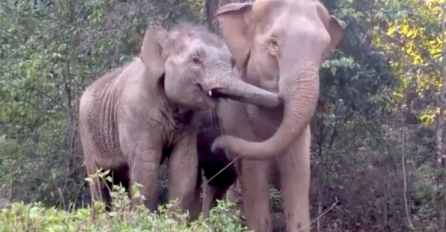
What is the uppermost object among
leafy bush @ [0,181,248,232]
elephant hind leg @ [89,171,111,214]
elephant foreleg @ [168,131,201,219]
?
leafy bush @ [0,181,248,232]

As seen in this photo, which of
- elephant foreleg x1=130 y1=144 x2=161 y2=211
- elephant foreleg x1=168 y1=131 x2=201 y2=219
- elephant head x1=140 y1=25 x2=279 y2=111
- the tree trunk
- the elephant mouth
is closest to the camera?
elephant head x1=140 y1=25 x2=279 y2=111

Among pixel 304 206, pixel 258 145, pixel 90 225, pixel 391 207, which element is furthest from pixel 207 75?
pixel 391 207

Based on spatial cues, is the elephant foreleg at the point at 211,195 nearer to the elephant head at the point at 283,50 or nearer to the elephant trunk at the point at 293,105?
the elephant head at the point at 283,50

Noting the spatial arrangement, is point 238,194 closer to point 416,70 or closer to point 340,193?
point 340,193

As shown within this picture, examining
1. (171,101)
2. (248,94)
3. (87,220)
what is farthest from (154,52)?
(87,220)

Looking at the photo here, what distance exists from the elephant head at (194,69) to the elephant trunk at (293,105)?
134 mm

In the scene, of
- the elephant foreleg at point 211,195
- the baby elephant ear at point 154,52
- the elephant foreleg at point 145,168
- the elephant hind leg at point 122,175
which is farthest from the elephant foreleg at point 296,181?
the elephant foreleg at point 211,195

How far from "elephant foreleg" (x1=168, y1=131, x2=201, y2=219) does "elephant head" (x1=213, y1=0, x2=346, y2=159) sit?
28 cm

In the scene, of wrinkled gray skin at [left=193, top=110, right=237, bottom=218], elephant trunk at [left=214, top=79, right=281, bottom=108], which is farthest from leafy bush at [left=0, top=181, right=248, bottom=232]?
wrinkled gray skin at [left=193, top=110, right=237, bottom=218]

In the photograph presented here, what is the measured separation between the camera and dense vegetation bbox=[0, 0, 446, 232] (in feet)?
36.9

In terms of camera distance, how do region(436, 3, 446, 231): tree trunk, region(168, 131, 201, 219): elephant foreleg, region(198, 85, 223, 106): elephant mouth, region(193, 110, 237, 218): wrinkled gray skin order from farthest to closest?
region(436, 3, 446, 231): tree trunk, region(193, 110, 237, 218): wrinkled gray skin, region(168, 131, 201, 219): elephant foreleg, region(198, 85, 223, 106): elephant mouth

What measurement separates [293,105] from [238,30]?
44.2 inches

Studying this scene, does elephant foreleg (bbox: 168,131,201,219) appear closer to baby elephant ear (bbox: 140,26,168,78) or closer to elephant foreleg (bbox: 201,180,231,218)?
baby elephant ear (bbox: 140,26,168,78)

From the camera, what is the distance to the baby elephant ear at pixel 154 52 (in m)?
8.70
